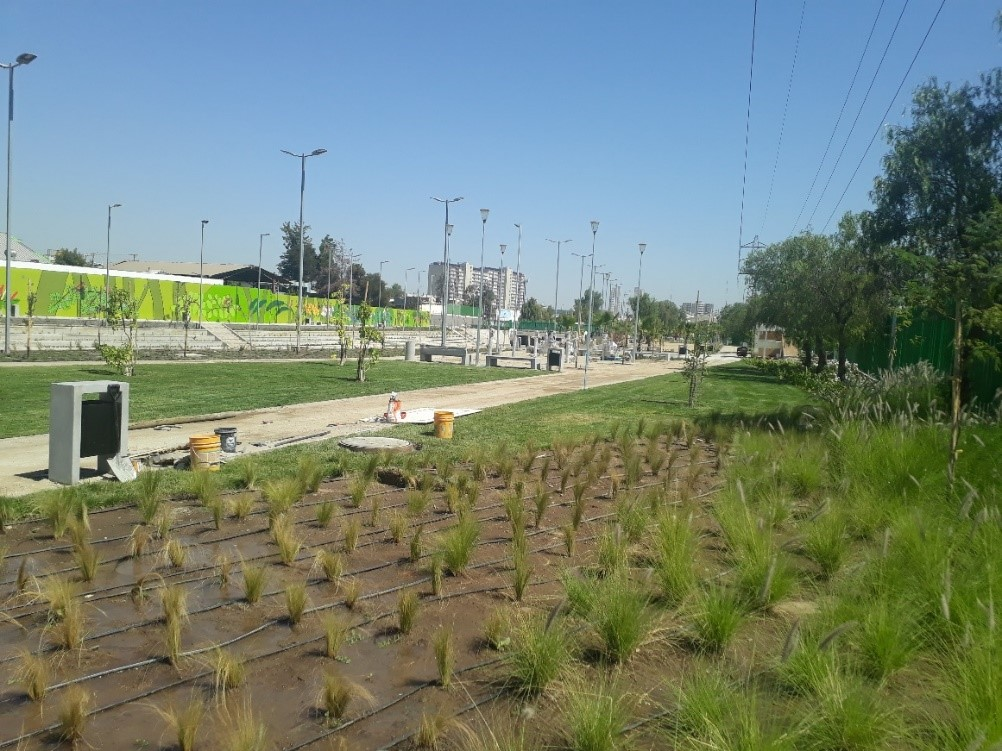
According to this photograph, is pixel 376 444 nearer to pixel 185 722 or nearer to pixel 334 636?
pixel 334 636

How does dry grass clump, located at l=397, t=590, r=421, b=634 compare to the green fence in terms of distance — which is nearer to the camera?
dry grass clump, located at l=397, t=590, r=421, b=634

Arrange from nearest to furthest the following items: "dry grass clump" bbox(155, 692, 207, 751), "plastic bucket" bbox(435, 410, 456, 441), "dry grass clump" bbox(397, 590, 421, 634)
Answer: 1. "dry grass clump" bbox(155, 692, 207, 751)
2. "dry grass clump" bbox(397, 590, 421, 634)
3. "plastic bucket" bbox(435, 410, 456, 441)

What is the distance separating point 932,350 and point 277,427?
51.1 feet

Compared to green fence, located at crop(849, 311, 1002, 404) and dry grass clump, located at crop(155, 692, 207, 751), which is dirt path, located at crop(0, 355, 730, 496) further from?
green fence, located at crop(849, 311, 1002, 404)

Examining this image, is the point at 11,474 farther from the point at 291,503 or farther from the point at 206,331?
the point at 206,331

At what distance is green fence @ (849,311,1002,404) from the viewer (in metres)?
15.0

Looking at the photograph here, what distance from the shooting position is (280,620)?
5500mm

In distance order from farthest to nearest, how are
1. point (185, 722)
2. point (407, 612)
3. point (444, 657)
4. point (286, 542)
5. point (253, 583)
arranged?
1. point (286, 542)
2. point (253, 583)
3. point (407, 612)
4. point (444, 657)
5. point (185, 722)

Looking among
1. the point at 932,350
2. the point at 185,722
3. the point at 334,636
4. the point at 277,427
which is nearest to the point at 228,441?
the point at 277,427

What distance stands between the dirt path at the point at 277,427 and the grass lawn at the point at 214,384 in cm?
95

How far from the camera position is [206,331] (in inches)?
2051

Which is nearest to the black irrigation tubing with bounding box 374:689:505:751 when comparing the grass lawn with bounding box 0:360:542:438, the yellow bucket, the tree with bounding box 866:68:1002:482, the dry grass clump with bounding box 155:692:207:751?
the dry grass clump with bounding box 155:692:207:751

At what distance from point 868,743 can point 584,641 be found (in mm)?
1681

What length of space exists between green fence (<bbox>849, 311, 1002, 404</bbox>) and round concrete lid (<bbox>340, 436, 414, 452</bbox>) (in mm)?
7147
